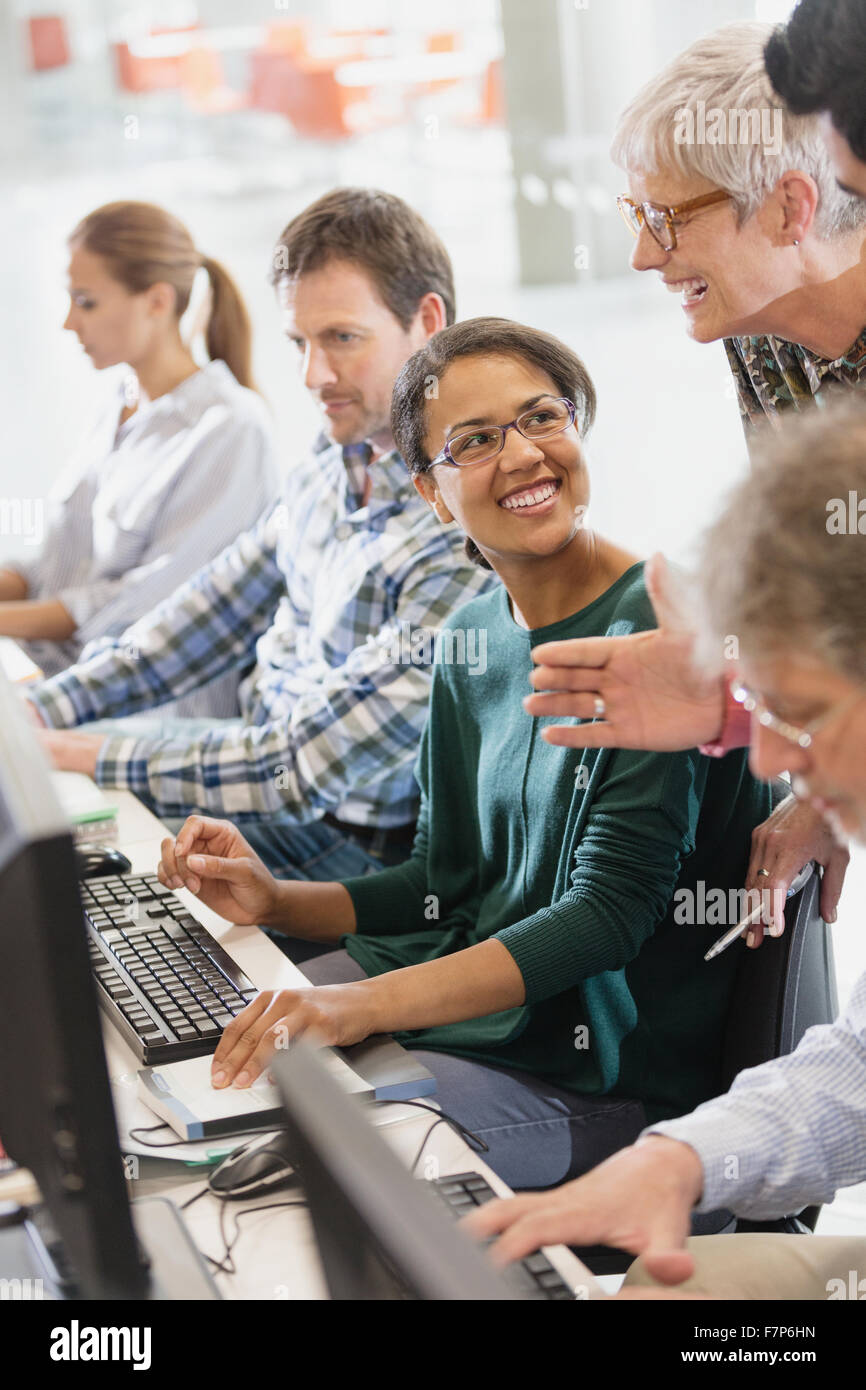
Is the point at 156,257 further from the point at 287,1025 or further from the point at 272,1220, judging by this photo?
the point at 272,1220

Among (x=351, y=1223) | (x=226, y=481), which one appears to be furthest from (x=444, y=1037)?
(x=226, y=481)

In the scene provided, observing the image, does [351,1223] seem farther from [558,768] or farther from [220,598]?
[220,598]

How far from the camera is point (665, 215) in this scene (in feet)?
5.67

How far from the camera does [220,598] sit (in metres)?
2.66

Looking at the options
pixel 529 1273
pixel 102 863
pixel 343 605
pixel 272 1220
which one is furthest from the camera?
pixel 343 605

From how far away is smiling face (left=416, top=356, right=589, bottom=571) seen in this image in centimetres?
171

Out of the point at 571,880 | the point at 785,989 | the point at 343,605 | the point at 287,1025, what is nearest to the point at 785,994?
the point at 785,989

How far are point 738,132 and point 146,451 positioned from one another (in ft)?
5.69

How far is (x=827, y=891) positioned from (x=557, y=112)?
20.9ft

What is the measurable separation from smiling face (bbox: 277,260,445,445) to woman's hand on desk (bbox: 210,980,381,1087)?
3.69 feet

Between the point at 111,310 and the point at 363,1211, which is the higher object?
the point at 111,310

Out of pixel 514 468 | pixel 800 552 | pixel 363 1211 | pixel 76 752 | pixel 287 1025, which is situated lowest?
pixel 76 752

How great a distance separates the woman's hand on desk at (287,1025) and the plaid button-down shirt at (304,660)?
0.71 meters

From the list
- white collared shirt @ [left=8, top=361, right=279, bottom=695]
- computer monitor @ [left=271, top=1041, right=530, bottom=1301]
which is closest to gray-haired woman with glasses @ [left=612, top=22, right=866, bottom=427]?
computer monitor @ [left=271, top=1041, right=530, bottom=1301]
